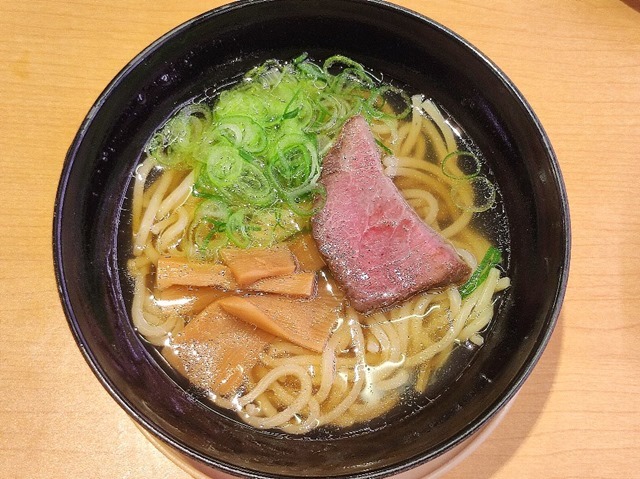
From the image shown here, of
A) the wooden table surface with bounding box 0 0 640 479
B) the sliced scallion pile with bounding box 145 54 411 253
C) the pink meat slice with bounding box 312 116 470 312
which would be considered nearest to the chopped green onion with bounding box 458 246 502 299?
the pink meat slice with bounding box 312 116 470 312

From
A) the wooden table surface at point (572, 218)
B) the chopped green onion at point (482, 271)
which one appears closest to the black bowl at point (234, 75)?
the chopped green onion at point (482, 271)

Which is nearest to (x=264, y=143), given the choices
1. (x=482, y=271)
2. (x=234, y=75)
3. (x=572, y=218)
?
(x=234, y=75)

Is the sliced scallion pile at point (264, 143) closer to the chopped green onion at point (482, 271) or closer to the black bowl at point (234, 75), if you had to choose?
the black bowl at point (234, 75)

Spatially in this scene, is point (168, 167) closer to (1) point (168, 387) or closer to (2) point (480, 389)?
(1) point (168, 387)

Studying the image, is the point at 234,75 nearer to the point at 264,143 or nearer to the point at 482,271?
the point at 264,143

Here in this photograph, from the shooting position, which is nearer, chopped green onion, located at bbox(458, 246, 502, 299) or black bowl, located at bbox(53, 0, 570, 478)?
black bowl, located at bbox(53, 0, 570, 478)

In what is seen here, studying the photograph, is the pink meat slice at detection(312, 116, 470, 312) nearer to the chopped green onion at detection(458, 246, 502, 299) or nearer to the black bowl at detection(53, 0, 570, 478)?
the chopped green onion at detection(458, 246, 502, 299)
